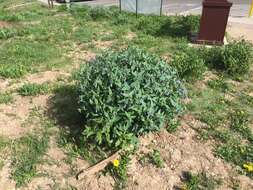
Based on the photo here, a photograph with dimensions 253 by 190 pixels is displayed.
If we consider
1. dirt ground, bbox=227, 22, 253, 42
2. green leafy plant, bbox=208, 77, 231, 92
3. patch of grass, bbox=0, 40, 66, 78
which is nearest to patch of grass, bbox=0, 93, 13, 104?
patch of grass, bbox=0, 40, 66, 78

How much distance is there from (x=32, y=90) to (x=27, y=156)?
5.50ft

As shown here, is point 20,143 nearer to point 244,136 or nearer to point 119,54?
point 119,54

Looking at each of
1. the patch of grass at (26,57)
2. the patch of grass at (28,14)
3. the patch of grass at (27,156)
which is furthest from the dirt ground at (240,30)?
the patch of grass at (27,156)

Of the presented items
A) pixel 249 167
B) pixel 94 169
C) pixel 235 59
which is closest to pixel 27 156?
pixel 94 169

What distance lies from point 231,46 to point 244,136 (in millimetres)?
2416

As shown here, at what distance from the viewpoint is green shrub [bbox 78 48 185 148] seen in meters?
3.84

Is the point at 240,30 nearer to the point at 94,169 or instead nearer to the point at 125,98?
the point at 125,98

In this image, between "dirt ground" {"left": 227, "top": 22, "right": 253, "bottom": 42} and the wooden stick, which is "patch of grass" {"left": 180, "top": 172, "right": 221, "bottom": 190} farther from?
"dirt ground" {"left": 227, "top": 22, "right": 253, "bottom": 42}

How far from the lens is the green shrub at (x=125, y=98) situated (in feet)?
12.6

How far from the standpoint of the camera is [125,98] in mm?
3828

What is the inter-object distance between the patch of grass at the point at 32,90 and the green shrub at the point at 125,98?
1402mm

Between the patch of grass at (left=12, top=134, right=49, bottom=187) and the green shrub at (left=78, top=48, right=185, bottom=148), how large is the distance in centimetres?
65

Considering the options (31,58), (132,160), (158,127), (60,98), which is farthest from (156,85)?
(31,58)

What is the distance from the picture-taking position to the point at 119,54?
452 cm
